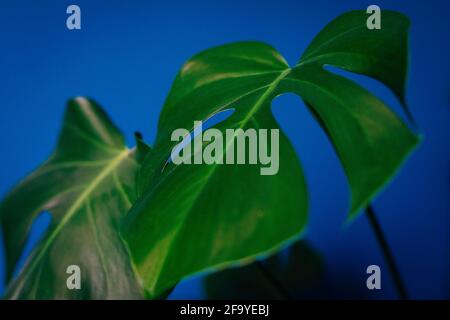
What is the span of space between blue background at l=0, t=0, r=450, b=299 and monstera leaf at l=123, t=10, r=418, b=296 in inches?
17.8

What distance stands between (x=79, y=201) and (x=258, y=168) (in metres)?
0.39

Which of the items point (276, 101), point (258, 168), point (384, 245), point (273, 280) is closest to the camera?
point (258, 168)

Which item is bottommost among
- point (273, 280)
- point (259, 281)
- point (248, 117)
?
point (259, 281)

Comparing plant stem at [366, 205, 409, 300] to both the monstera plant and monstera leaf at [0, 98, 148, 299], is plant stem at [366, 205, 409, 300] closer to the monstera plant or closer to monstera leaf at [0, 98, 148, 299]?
the monstera plant

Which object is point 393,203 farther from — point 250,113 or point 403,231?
point 250,113

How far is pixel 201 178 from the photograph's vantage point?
42cm

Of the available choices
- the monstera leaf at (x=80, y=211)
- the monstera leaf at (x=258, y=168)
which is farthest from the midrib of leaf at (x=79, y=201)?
the monstera leaf at (x=258, y=168)

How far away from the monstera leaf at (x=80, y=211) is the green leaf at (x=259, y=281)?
0.45m

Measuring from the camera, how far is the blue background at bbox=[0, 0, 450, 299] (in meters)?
0.99

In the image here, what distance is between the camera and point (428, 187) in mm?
1007

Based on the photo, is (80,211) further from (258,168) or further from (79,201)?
(258,168)

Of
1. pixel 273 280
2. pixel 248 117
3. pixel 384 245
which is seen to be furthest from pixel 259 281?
pixel 248 117

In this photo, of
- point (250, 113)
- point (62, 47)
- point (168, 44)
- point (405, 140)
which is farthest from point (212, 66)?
point (62, 47)

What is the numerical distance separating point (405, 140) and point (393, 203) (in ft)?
2.29
